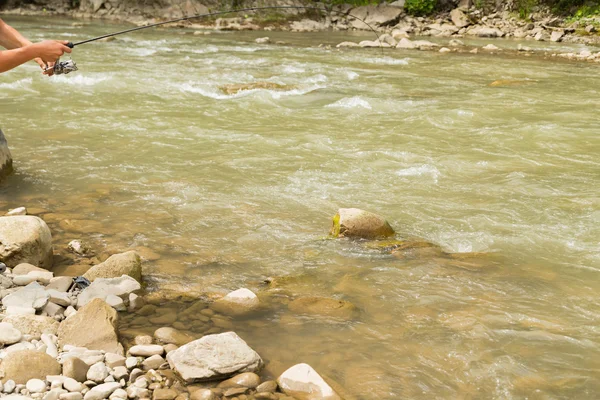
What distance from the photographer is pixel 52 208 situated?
5.47m

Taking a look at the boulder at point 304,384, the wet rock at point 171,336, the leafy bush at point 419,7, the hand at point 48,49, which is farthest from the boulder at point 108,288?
the leafy bush at point 419,7

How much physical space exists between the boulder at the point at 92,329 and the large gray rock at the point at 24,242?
36.6 inches

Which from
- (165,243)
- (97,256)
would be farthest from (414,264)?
(97,256)

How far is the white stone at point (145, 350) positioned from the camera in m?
3.27

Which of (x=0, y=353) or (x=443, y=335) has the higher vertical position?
(x=0, y=353)

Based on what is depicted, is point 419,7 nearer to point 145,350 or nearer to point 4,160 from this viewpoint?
point 4,160

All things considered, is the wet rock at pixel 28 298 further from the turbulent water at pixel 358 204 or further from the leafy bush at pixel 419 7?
the leafy bush at pixel 419 7

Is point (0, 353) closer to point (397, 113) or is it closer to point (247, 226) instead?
point (247, 226)

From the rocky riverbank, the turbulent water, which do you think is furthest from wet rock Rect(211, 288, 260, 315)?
the turbulent water

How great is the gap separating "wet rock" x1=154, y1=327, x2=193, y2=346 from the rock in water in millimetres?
1812

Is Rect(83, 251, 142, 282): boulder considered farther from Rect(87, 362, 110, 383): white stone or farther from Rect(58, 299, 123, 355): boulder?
Rect(87, 362, 110, 383): white stone

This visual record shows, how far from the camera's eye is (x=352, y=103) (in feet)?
34.5

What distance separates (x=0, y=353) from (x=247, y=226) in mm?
2480

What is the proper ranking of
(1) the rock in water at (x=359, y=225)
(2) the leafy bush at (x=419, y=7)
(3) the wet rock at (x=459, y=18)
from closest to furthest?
(1) the rock in water at (x=359, y=225)
(3) the wet rock at (x=459, y=18)
(2) the leafy bush at (x=419, y=7)
